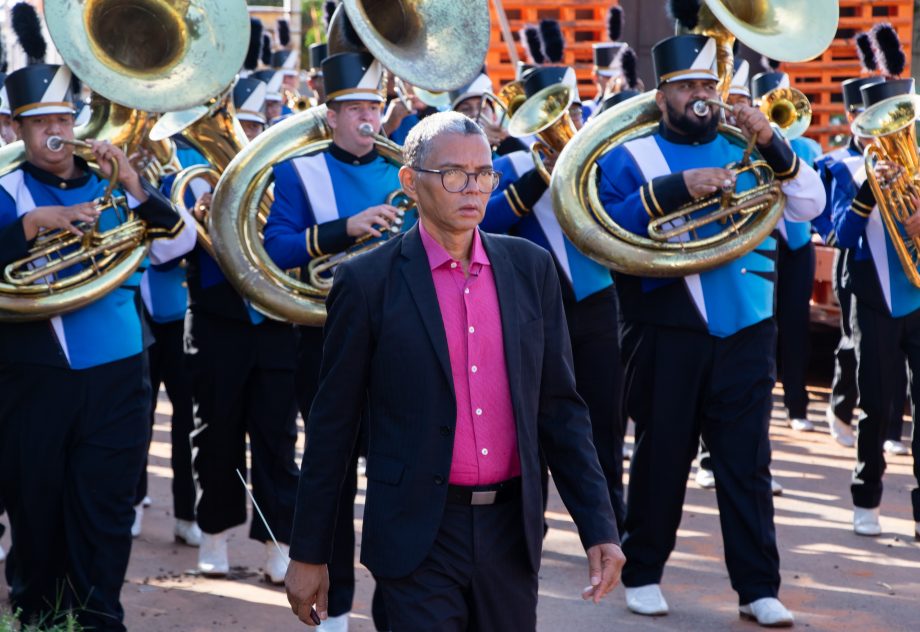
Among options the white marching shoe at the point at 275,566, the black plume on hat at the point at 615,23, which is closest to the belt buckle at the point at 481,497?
the white marching shoe at the point at 275,566

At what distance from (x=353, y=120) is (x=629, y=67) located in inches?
186

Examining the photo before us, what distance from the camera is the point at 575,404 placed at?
3.52 meters

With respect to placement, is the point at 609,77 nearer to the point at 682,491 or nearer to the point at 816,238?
the point at 816,238

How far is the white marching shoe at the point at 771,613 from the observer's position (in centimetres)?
538

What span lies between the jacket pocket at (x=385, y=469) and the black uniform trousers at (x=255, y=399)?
267cm

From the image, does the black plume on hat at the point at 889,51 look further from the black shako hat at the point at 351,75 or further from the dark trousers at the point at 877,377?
the black shako hat at the point at 351,75

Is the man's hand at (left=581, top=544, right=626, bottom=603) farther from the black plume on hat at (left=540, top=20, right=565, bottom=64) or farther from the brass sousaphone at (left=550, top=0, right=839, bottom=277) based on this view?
the black plume on hat at (left=540, top=20, right=565, bottom=64)

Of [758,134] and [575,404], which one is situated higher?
[758,134]

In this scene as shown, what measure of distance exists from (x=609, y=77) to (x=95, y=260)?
5.63m

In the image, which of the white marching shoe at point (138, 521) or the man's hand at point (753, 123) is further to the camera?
the white marching shoe at point (138, 521)

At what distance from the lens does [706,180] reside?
533 centimetres

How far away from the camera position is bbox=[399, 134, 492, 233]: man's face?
329 centimetres

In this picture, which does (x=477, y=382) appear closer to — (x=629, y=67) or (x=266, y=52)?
(x=629, y=67)

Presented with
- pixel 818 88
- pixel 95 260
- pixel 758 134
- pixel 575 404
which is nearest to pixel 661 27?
pixel 818 88
